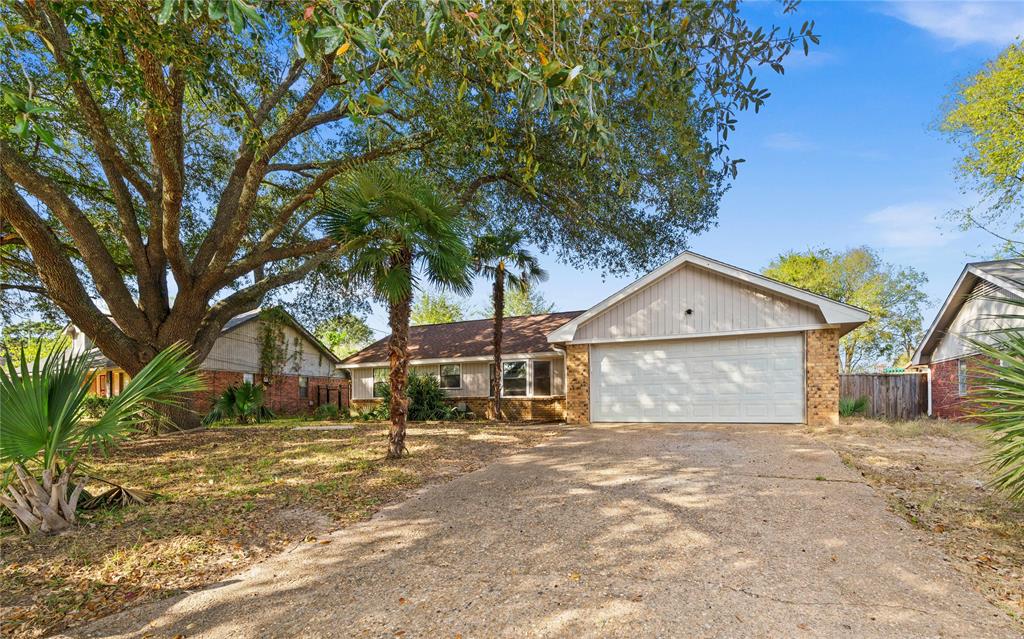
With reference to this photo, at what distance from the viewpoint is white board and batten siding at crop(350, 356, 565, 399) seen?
16.8 m

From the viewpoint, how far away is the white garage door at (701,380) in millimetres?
11750

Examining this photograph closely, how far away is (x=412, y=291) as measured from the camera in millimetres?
8188

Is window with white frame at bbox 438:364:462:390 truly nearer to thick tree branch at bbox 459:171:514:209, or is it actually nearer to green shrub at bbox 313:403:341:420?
green shrub at bbox 313:403:341:420

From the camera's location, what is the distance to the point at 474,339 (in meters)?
19.6

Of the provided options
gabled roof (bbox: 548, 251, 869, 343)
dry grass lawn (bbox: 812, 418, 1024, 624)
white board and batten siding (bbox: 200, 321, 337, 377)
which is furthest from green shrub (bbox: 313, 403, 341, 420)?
dry grass lawn (bbox: 812, 418, 1024, 624)

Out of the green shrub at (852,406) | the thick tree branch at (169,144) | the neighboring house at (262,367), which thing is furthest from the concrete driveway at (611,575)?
the neighboring house at (262,367)

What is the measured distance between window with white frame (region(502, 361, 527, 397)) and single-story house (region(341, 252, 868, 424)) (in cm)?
286

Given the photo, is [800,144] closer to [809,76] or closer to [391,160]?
[809,76]

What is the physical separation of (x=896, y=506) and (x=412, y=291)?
7.06 m

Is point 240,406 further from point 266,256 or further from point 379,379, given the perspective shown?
point 266,256

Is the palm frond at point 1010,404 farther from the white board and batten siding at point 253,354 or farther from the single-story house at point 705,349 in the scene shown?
the white board and batten siding at point 253,354

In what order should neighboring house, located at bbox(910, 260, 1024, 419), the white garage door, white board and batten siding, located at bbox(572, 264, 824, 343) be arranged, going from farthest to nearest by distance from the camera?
neighboring house, located at bbox(910, 260, 1024, 419) < white board and batten siding, located at bbox(572, 264, 824, 343) < the white garage door

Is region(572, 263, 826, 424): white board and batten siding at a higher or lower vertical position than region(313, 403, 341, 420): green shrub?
higher

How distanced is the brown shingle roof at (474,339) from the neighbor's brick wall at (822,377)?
800cm
